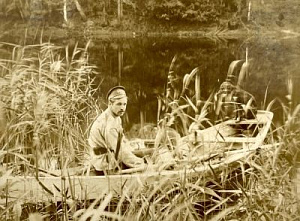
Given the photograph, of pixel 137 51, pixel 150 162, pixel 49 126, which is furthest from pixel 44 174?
pixel 137 51

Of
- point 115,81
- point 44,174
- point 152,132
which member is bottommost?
point 44,174

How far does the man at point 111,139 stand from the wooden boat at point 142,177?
0.03 metres

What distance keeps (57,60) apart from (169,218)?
0.53 m

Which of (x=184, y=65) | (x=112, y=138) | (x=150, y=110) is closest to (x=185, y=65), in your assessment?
(x=184, y=65)

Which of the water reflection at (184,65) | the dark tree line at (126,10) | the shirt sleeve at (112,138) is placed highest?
the dark tree line at (126,10)

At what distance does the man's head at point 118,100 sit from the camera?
165 cm

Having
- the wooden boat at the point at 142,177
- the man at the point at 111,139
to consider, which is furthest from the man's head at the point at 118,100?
the wooden boat at the point at 142,177

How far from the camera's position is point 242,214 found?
161 centimetres

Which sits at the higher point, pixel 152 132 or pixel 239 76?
pixel 239 76

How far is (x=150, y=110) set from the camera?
1.65 meters

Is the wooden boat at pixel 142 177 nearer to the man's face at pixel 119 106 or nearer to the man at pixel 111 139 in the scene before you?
the man at pixel 111 139

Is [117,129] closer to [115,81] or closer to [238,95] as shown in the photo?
[115,81]

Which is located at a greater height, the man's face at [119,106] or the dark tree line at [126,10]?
the dark tree line at [126,10]

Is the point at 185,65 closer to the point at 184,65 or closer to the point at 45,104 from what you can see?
the point at 184,65
